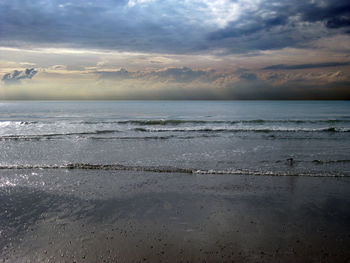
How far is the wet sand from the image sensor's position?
15.2 feet

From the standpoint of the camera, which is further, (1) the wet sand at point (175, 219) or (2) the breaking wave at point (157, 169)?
(2) the breaking wave at point (157, 169)

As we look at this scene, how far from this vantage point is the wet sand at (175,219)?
183 inches

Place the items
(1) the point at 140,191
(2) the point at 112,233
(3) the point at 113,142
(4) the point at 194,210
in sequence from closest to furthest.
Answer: (2) the point at 112,233
(4) the point at 194,210
(1) the point at 140,191
(3) the point at 113,142

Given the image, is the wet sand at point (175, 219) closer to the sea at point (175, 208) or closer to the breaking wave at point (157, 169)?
the sea at point (175, 208)

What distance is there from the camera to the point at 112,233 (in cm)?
536

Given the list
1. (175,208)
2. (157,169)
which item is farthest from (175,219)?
(157,169)

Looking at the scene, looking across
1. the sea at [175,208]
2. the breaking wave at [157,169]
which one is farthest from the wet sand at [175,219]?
the breaking wave at [157,169]

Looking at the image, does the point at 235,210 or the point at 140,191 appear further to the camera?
the point at 140,191

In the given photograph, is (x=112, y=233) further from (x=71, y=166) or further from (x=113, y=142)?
(x=113, y=142)

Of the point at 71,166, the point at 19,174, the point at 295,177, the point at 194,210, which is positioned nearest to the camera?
the point at 194,210

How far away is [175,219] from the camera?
6012 millimetres

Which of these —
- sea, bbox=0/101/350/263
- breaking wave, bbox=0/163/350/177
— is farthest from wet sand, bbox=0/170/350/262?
breaking wave, bbox=0/163/350/177

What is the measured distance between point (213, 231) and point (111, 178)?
18.1 feet

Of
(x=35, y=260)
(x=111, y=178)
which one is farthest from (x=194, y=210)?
(x=111, y=178)
